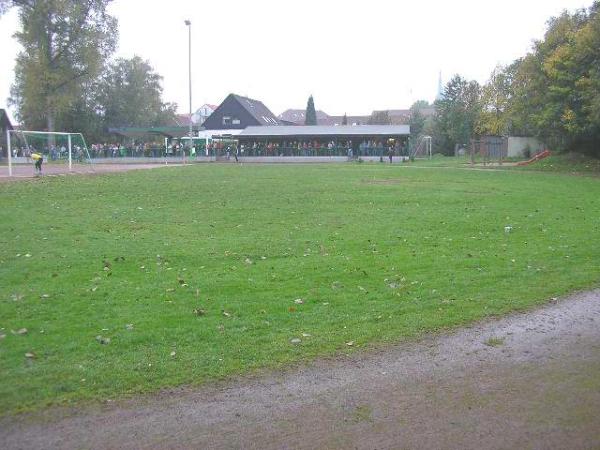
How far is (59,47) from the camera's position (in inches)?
2188

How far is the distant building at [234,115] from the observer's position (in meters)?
81.1

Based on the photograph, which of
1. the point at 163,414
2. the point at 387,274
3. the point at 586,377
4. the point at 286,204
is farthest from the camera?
the point at 286,204

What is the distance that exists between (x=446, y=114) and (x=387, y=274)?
6082 centimetres

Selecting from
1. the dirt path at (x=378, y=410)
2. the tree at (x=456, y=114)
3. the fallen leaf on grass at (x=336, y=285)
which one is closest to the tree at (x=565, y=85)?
the tree at (x=456, y=114)

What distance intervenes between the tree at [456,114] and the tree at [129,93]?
42.6m

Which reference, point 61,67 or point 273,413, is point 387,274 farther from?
point 61,67

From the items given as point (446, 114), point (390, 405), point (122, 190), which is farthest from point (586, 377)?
point (446, 114)

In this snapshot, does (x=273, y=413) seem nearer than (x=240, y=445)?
No

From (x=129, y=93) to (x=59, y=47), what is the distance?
26.8 m

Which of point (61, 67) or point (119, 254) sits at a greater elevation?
point (61, 67)

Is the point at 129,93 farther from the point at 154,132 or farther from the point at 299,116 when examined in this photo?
the point at 299,116

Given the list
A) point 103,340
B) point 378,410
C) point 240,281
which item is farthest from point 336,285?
point 378,410

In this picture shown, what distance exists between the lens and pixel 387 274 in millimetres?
8375

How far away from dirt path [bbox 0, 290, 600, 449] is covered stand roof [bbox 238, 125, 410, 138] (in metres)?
51.5
